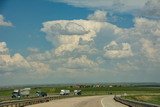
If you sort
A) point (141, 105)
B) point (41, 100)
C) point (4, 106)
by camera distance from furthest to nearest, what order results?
point (41, 100) < point (4, 106) < point (141, 105)

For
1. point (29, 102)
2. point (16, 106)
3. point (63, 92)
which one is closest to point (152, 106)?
point (16, 106)

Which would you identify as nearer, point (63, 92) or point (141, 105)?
point (141, 105)

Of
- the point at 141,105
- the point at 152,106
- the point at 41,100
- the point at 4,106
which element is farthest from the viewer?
the point at 41,100

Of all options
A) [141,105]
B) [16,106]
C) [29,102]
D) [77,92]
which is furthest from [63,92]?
[141,105]

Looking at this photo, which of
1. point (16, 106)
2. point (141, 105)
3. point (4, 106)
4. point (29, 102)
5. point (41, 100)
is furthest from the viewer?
point (41, 100)

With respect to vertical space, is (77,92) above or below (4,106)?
above

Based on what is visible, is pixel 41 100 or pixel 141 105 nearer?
pixel 141 105

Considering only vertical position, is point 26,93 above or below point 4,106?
above

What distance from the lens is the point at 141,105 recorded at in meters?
42.6

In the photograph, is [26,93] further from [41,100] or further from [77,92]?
[41,100]

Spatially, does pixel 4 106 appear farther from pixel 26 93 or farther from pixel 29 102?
pixel 26 93

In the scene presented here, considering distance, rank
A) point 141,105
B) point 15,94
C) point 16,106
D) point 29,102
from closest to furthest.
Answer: point 141,105, point 16,106, point 29,102, point 15,94

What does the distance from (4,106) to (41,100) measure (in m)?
31.6

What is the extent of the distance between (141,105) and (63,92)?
109288mm
